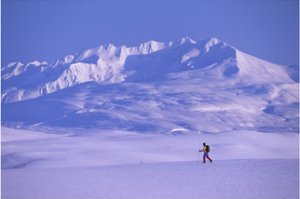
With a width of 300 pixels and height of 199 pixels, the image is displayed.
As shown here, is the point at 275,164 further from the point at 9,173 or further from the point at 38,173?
the point at 9,173

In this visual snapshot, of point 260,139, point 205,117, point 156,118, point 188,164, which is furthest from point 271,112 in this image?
point 188,164

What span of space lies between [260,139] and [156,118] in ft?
357

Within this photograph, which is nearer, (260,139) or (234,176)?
(234,176)

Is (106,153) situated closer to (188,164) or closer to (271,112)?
(188,164)

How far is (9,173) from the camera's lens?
99.5 feet

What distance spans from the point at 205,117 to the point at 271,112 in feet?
86.6

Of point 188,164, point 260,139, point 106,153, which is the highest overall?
point 260,139

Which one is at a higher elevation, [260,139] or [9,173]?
[260,139]

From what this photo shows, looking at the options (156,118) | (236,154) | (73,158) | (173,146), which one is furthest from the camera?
(156,118)

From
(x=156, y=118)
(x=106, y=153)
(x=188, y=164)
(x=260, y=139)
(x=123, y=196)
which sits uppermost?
(x=156, y=118)

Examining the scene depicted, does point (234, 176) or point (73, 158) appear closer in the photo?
point (234, 176)

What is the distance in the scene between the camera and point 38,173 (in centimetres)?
2948

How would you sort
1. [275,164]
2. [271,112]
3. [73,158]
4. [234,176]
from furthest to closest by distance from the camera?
[271,112] < [73,158] < [275,164] < [234,176]

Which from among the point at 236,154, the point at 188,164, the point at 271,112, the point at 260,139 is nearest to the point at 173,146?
the point at 236,154
